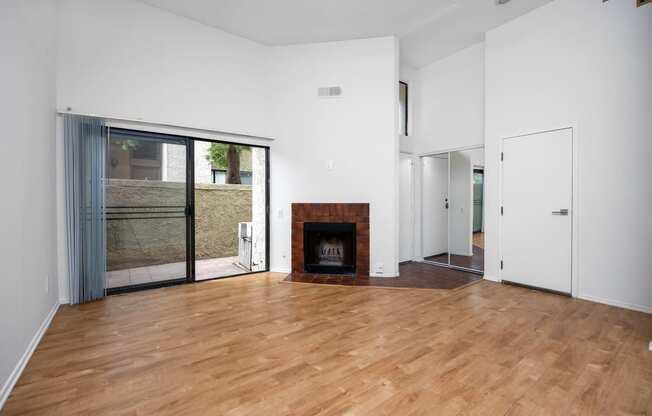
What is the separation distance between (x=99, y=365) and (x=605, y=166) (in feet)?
17.0

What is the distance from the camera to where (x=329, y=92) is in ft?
15.9

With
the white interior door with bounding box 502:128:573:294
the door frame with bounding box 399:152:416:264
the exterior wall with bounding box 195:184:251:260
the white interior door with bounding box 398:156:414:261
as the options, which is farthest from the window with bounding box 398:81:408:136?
the exterior wall with bounding box 195:184:251:260

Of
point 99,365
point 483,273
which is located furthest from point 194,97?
point 483,273

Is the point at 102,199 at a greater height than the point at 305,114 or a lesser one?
lesser

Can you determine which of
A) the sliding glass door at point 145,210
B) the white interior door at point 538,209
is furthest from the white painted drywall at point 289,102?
the white interior door at point 538,209

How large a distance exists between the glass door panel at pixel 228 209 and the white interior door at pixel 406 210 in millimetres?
2542

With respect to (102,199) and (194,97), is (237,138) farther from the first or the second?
(102,199)

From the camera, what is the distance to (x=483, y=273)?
4.71 m

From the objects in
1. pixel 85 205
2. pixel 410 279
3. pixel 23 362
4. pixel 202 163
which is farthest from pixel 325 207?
pixel 23 362

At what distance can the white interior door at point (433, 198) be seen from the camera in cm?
576

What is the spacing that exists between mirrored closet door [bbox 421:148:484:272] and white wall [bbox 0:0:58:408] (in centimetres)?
540

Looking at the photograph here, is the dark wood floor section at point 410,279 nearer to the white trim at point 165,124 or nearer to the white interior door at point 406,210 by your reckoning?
the white interior door at point 406,210

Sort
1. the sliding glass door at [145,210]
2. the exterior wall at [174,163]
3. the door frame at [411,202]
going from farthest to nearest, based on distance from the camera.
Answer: the door frame at [411,202] < the exterior wall at [174,163] < the sliding glass door at [145,210]

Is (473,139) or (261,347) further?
(473,139)
